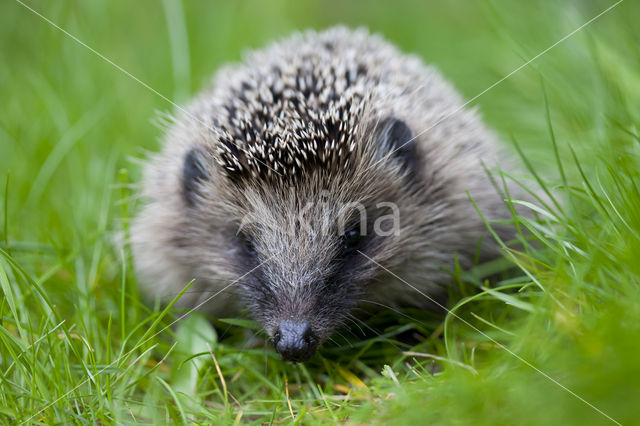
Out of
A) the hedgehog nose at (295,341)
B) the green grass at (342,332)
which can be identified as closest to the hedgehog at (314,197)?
the hedgehog nose at (295,341)

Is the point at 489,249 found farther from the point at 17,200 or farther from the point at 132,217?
the point at 17,200

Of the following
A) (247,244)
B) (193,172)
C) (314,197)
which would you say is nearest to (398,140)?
(314,197)

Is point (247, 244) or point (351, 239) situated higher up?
point (247, 244)

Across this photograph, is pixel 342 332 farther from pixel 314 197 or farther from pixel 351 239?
pixel 314 197

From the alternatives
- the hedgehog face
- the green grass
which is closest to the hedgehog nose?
the hedgehog face

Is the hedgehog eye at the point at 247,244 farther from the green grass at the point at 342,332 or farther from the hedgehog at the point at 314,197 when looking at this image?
the green grass at the point at 342,332

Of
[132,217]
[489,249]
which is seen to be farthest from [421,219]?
[132,217]

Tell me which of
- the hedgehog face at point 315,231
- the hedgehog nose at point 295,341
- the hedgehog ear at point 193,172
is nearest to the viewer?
the hedgehog nose at point 295,341
